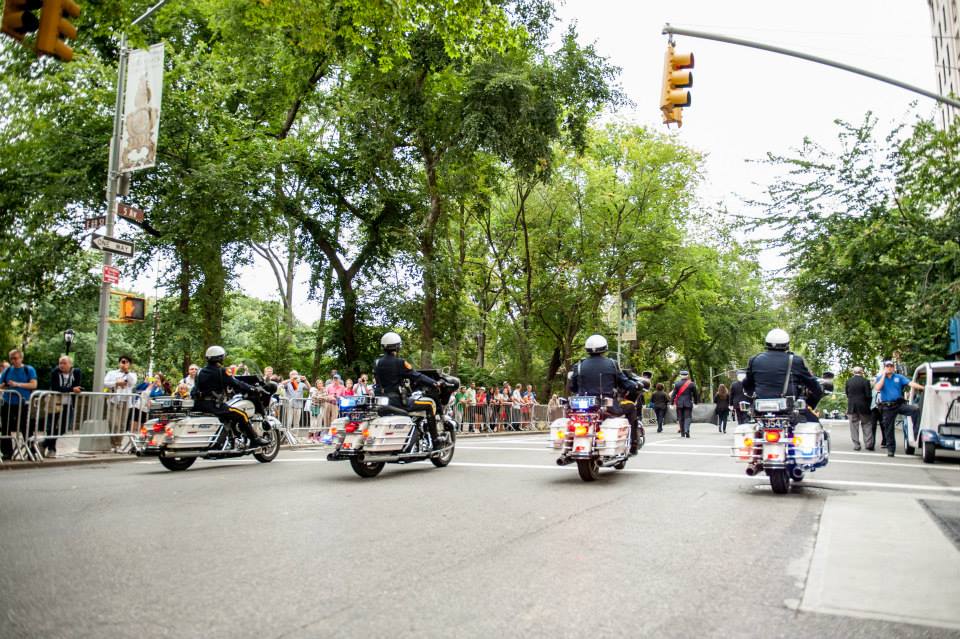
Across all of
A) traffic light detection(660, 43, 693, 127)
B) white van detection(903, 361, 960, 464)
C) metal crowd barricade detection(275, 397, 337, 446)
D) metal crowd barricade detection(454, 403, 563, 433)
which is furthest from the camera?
metal crowd barricade detection(454, 403, 563, 433)

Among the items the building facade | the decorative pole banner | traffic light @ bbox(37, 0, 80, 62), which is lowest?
traffic light @ bbox(37, 0, 80, 62)

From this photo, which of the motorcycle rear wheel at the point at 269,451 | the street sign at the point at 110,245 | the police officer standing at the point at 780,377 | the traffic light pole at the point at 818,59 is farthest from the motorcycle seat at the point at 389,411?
the traffic light pole at the point at 818,59

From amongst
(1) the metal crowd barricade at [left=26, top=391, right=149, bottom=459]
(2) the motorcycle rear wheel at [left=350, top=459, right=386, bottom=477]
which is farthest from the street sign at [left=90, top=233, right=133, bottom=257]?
(2) the motorcycle rear wheel at [left=350, top=459, right=386, bottom=477]

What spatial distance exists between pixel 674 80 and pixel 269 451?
9251 mm

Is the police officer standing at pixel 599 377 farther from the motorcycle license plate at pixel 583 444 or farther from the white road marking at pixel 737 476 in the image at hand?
the white road marking at pixel 737 476

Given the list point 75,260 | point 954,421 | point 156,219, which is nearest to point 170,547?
point 954,421

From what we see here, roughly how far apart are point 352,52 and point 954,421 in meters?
16.5

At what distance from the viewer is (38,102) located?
80.8ft

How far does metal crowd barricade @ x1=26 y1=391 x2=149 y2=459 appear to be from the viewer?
13.3 metres

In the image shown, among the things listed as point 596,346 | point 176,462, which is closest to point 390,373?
point 596,346

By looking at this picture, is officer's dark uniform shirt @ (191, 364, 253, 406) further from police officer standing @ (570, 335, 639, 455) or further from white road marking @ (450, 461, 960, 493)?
police officer standing @ (570, 335, 639, 455)

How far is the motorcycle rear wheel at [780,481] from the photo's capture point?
30.1 ft

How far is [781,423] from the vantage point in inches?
365

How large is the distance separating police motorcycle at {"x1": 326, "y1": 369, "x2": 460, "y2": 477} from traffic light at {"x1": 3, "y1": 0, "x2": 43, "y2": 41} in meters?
5.84
